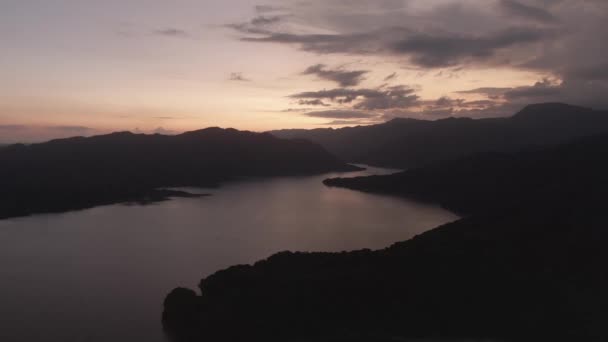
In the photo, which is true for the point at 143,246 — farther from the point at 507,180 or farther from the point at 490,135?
the point at 490,135

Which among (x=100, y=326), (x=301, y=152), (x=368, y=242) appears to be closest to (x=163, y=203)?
(x=368, y=242)

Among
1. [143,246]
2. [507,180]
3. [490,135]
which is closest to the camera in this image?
[143,246]

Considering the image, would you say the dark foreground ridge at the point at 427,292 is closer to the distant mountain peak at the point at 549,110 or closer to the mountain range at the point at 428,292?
the mountain range at the point at 428,292

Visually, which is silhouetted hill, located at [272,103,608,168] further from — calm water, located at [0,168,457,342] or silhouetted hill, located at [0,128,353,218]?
calm water, located at [0,168,457,342]

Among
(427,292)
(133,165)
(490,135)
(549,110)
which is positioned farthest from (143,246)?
(549,110)

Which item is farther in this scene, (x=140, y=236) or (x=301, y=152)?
(x=301, y=152)

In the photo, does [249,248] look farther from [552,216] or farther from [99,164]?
[99,164]

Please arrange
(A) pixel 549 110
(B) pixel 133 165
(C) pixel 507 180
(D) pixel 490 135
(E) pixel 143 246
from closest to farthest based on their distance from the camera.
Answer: (E) pixel 143 246 → (C) pixel 507 180 → (B) pixel 133 165 → (D) pixel 490 135 → (A) pixel 549 110
